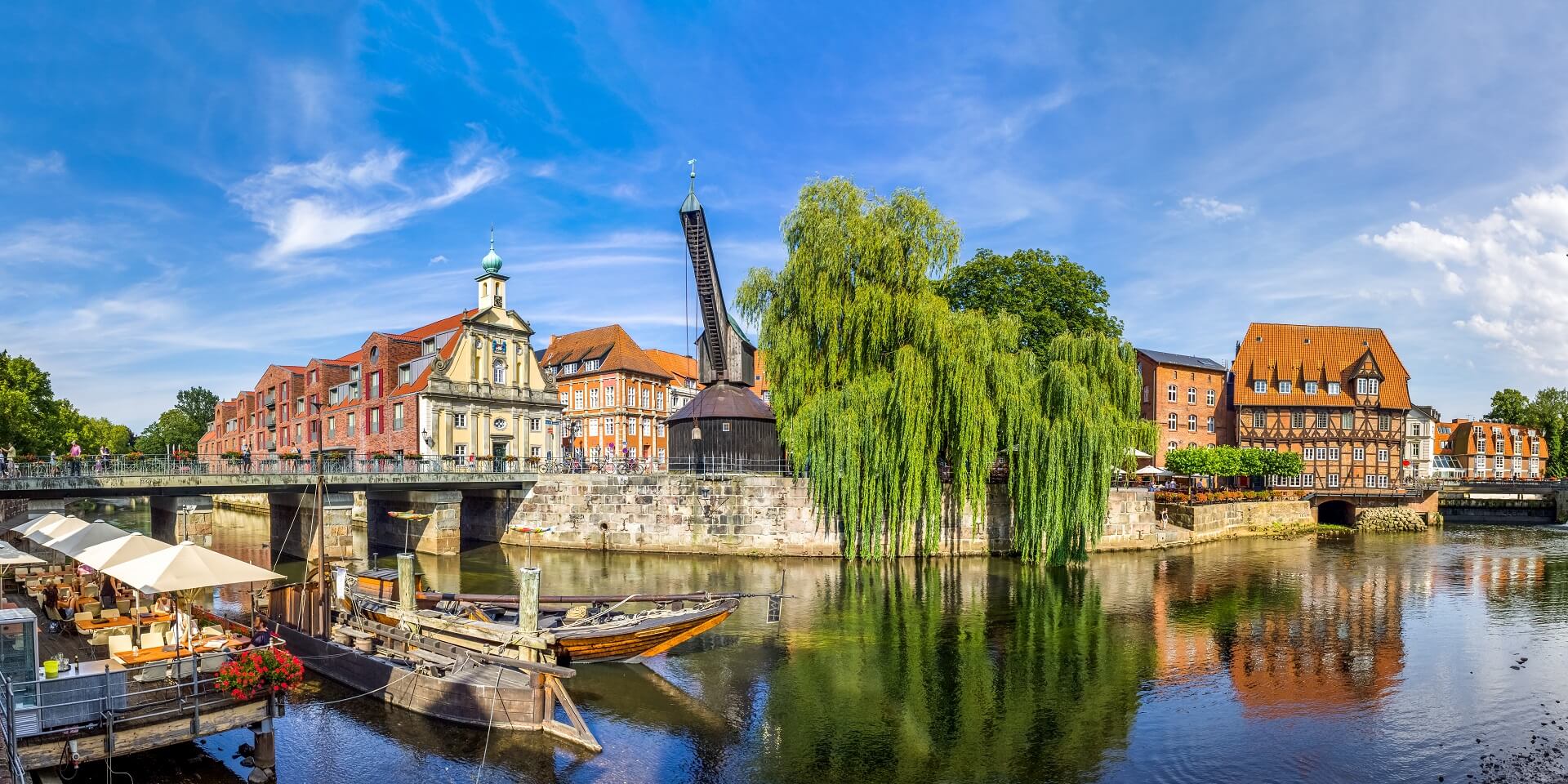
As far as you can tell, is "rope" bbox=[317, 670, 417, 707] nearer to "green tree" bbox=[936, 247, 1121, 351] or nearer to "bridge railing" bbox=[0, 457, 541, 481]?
"bridge railing" bbox=[0, 457, 541, 481]

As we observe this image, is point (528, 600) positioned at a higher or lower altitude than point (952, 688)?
higher

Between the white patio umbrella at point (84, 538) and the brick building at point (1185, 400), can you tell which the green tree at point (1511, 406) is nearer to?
the brick building at point (1185, 400)

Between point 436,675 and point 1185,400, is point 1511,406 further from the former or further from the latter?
point 436,675

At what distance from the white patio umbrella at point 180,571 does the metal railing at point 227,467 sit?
8.86m

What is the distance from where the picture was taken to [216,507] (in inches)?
2685

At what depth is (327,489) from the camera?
3653cm

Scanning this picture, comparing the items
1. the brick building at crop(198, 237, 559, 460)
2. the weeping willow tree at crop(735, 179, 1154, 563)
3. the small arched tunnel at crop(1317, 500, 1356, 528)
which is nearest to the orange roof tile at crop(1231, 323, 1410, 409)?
the small arched tunnel at crop(1317, 500, 1356, 528)

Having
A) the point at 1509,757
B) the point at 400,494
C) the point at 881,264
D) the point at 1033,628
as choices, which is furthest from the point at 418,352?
the point at 1509,757

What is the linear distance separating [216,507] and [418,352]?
93.3 feet

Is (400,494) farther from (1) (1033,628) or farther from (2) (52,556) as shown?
(1) (1033,628)

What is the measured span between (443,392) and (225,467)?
46.3ft

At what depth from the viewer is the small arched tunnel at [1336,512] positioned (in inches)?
2161

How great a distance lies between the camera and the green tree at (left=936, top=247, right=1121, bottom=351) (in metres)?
46.6

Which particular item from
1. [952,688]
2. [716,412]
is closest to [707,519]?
[716,412]
